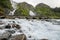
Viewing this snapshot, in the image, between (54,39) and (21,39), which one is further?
(54,39)

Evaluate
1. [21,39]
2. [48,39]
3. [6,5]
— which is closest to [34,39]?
[48,39]

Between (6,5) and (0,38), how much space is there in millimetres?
62189

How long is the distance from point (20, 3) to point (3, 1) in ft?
119

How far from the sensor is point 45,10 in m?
116

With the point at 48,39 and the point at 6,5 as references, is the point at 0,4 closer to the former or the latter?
the point at 6,5

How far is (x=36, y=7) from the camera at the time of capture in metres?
116

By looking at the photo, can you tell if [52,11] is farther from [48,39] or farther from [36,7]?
[48,39]

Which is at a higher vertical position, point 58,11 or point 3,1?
point 3,1

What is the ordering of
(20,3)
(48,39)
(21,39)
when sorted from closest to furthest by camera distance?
1. (21,39)
2. (48,39)
3. (20,3)

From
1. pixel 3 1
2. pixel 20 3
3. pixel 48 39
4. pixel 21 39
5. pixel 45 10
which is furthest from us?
pixel 45 10

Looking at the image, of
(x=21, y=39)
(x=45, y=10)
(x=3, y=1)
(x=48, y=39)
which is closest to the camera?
(x=21, y=39)

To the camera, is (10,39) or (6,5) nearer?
(10,39)

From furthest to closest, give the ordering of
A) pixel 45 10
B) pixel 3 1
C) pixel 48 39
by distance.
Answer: pixel 45 10 → pixel 3 1 → pixel 48 39

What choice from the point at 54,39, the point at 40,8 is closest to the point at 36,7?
the point at 40,8
